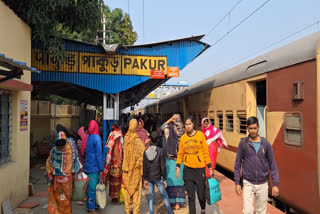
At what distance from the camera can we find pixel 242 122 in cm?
643

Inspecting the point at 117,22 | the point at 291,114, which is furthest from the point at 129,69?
the point at 117,22

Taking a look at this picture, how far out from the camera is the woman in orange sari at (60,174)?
14.1ft

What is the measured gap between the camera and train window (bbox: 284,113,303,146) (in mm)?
4176

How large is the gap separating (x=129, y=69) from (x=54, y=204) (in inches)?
242

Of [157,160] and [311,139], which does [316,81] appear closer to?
[311,139]

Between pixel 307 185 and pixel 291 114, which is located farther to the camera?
pixel 291 114

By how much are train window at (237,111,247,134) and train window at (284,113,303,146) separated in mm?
1597

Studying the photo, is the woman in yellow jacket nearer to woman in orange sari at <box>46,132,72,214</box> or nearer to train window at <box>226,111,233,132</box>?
woman in orange sari at <box>46,132,72,214</box>

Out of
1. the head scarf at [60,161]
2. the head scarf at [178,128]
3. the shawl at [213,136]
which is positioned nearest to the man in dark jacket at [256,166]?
the head scarf at [178,128]

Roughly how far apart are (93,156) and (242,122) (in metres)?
3.45

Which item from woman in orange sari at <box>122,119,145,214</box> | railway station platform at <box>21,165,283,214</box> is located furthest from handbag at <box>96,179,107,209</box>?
woman in orange sari at <box>122,119,145,214</box>

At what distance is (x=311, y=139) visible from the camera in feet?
12.8

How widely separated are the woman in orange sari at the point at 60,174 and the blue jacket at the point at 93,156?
0.46m

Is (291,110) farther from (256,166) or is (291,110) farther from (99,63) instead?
(99,63)
